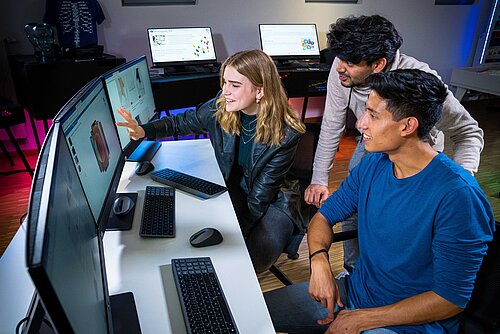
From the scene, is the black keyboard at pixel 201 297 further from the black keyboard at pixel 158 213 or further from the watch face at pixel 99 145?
the watch face at pixel 99 145

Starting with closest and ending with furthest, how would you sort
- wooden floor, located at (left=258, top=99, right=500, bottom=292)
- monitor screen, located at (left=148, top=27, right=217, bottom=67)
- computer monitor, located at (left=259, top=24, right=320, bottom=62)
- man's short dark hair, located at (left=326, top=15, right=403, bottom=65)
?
man's short dark hair, located at (left=326, top=15, right=403, bottom=65) → wooden floor, located at (left=258, top=99, right=500, bottom=292) → monitor screen, located at (left=148, top=27, right=217, bottom=67) → computer monitor, located at (left=259, top=24, right=320, bottom=62)

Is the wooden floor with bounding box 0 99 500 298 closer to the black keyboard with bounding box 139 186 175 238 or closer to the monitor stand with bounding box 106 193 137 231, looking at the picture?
the black keyboard with bounding box 139 186 175 238

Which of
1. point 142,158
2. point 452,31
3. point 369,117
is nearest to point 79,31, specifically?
point 142,158

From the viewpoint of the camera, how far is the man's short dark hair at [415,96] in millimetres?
1086

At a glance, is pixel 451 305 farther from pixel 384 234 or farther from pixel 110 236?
pixel 110 236

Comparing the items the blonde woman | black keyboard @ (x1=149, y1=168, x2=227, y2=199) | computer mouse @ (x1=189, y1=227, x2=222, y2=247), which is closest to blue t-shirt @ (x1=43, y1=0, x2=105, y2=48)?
the blonde woman

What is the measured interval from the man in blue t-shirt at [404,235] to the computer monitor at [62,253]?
2.03ft

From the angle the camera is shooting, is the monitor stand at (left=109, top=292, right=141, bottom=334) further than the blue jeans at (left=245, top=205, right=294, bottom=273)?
No

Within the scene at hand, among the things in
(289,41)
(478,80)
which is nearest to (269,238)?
(289,41)

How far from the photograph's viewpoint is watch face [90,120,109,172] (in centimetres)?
121

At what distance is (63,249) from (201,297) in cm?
50

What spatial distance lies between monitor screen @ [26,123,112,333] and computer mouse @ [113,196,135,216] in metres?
0.48

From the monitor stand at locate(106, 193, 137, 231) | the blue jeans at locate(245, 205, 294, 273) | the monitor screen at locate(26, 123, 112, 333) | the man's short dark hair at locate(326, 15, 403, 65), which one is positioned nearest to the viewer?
the monitor screen at locate(26, 123, 112, 333)

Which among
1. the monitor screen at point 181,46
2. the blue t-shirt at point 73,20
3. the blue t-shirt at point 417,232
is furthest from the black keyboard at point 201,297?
the blue t-shirt at point 73,20
